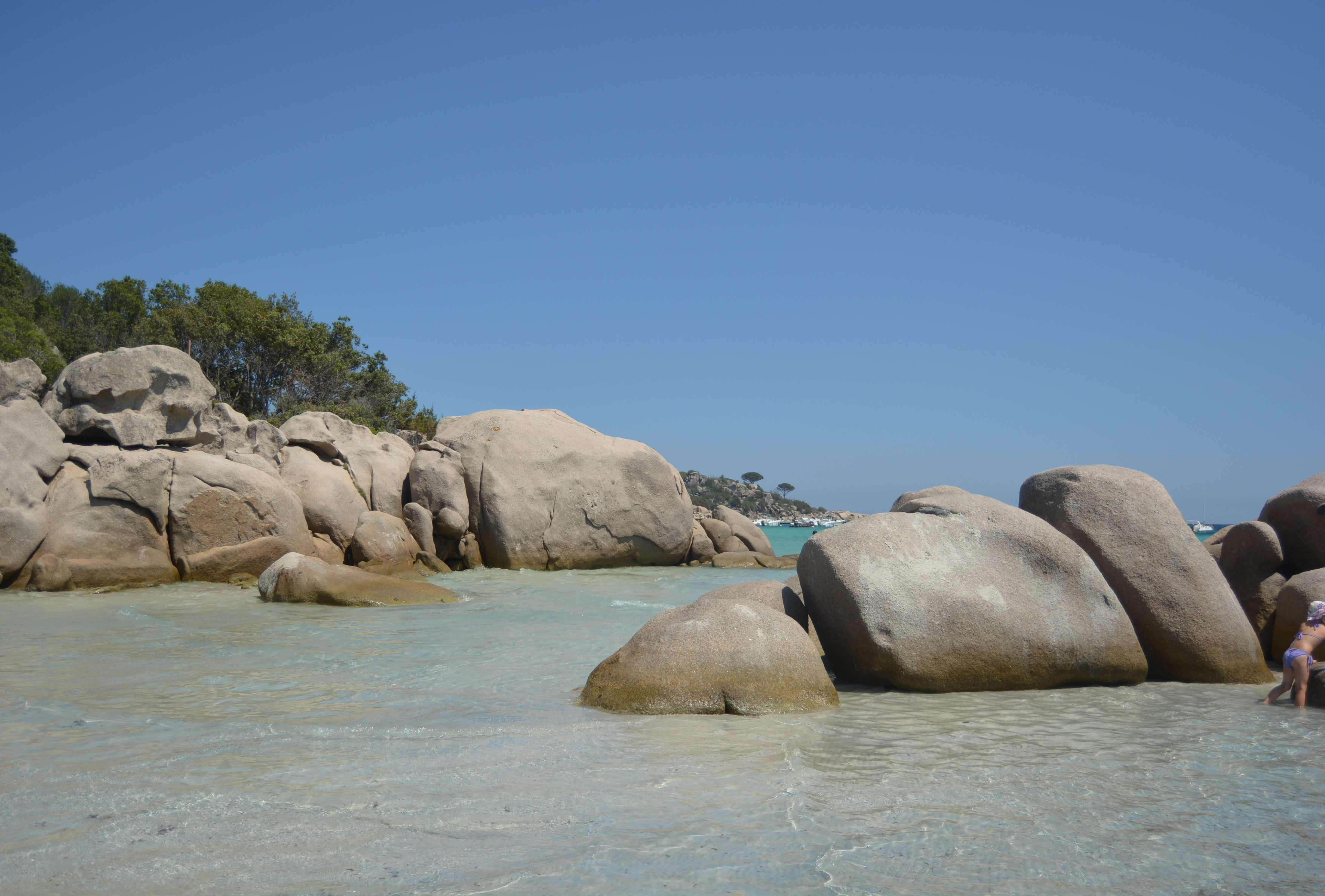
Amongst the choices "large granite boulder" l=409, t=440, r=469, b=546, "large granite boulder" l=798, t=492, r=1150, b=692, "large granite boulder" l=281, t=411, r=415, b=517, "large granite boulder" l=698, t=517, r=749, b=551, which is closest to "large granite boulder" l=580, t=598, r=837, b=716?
→ "large granite boulder" l=798, t=492, r=1150, b=692

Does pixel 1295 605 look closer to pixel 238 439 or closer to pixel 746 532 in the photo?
pixel 238 439

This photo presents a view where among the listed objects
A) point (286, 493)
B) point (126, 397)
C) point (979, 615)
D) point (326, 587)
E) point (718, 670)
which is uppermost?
point (126, 397)

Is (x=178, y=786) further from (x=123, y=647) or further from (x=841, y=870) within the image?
(x=123, y=647)

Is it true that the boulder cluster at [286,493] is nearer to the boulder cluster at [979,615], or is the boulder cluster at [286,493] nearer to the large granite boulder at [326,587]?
the large granite boulder at [326,587]

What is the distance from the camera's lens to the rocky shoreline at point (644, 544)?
22.2 ft

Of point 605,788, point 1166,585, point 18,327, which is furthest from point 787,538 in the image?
point 605,788

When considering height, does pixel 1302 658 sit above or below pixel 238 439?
below

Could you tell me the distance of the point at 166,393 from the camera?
15266mm

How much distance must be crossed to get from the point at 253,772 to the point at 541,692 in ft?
8.51

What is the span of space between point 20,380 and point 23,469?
2.34m

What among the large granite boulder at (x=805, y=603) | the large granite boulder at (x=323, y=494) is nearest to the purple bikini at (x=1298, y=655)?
the large granite boulder at (x=805, y=603)

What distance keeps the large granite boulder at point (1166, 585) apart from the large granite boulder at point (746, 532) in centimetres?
1610

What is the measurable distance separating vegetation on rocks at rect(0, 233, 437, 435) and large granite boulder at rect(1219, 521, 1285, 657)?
945 inches

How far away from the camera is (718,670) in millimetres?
6113
